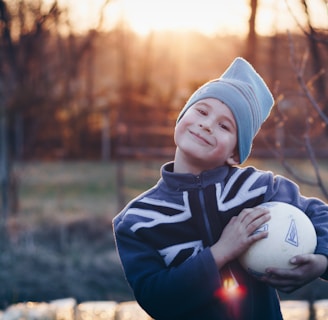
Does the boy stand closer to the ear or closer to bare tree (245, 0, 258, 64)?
the ear

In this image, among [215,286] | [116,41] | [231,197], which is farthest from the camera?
[116,41]

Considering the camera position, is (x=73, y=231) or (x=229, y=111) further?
(x=73, y=231)

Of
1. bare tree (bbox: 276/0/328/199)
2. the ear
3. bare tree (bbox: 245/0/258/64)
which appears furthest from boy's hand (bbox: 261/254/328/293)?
bare tree (bbox: 245/0/258/64)

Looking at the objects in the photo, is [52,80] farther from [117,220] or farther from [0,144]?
[117,220]

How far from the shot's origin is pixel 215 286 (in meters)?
2.35

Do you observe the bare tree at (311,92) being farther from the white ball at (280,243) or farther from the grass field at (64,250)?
the grass field at (64,250)

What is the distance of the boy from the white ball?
31mm

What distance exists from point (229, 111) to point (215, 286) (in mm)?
650

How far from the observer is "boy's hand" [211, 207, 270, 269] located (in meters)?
2.35

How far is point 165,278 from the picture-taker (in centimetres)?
236

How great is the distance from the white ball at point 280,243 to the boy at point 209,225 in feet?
0.10

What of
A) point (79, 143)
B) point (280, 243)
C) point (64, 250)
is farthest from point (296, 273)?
point (79, 143)

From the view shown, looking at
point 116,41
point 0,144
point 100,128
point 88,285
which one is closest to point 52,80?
point 0,144

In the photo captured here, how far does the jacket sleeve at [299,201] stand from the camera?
2576 mm
